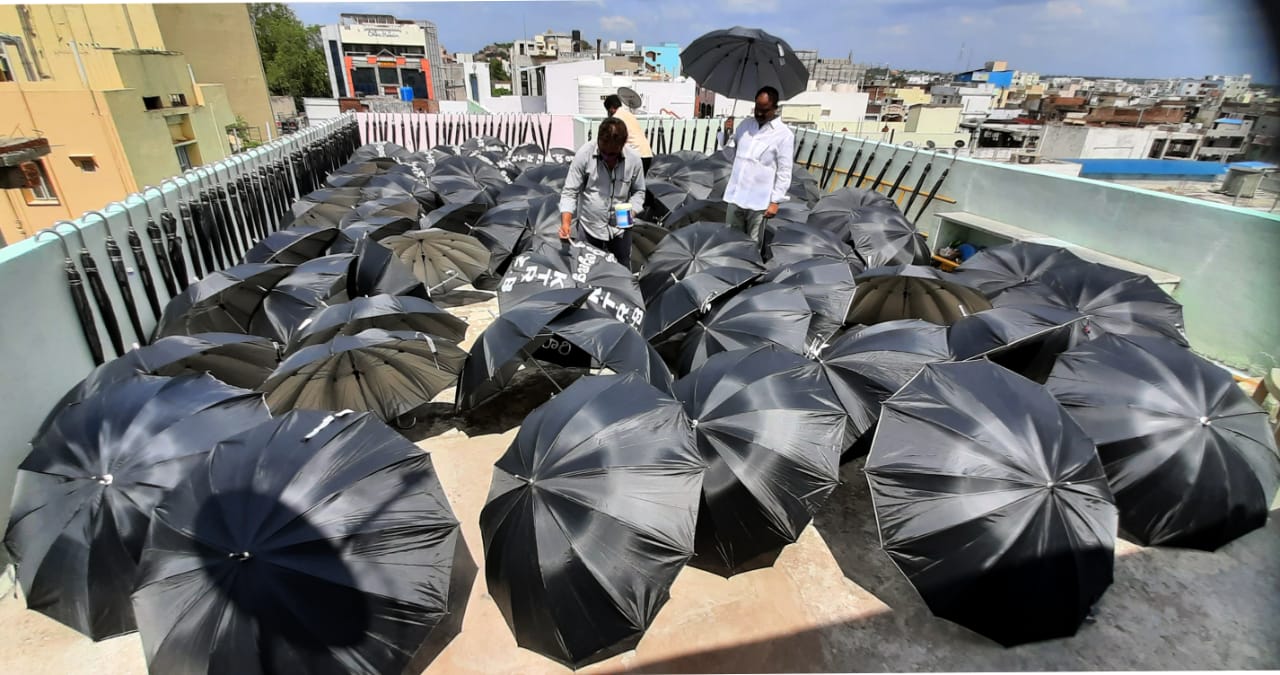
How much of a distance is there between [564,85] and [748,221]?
23910 mm

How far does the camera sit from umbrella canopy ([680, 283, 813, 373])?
439 centimetres

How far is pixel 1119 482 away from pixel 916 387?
4.69 ft

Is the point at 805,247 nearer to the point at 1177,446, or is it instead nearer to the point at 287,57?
the point at 1177,446

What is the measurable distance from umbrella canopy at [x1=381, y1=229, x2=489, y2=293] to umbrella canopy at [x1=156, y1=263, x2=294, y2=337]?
1621 mm

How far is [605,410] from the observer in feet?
10.2

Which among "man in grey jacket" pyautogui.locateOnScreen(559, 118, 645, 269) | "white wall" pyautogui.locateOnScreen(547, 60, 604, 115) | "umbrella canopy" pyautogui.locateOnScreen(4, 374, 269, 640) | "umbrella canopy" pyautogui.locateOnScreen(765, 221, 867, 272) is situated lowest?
"umbrella canopy" pyautogui.locateOnScreen(4, 374, 269, 640)

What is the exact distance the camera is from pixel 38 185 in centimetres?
1661

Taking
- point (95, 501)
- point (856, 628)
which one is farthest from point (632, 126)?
point (95, 501)

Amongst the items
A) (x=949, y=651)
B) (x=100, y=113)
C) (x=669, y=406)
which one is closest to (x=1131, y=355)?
(x=949, y=651)

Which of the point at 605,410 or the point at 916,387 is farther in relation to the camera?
the point at 916,387

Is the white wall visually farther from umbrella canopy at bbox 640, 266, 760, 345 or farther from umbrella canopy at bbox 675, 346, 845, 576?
umbrella canopy at bbox 675, 346, 845, 576

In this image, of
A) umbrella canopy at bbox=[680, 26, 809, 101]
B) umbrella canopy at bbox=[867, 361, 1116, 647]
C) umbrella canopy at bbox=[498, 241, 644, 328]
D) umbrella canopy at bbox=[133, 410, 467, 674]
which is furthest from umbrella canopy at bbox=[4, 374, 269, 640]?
umbrella canopy at bbox=[680, 26, 809, 101]

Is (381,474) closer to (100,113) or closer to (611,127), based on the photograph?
(611,127)

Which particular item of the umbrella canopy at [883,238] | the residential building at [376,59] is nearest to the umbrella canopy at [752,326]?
the umbrella canopy at [883,238]
